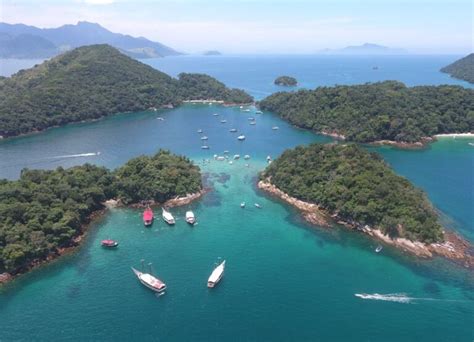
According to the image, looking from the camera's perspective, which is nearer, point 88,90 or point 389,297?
point 389,297

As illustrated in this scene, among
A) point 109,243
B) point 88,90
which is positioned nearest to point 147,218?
point 109,243

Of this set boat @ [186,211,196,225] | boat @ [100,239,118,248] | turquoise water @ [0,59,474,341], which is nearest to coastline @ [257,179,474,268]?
turquoise water @ [0,59,474,341]

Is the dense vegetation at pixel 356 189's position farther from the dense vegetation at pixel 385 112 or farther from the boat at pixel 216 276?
the dense vegetation at pixel 385 112

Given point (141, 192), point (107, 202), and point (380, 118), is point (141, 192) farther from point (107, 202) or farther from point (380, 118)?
point (380, 118)

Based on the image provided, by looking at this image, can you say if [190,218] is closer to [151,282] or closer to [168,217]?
[168,217]

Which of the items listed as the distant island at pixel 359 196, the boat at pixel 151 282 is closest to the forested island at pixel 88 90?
the distant island at pixel 359 196

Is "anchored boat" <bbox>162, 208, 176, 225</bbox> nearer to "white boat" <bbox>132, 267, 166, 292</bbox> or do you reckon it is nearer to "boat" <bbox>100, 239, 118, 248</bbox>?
"boat" <bbox>100, 239, 118, 248</bbox>
